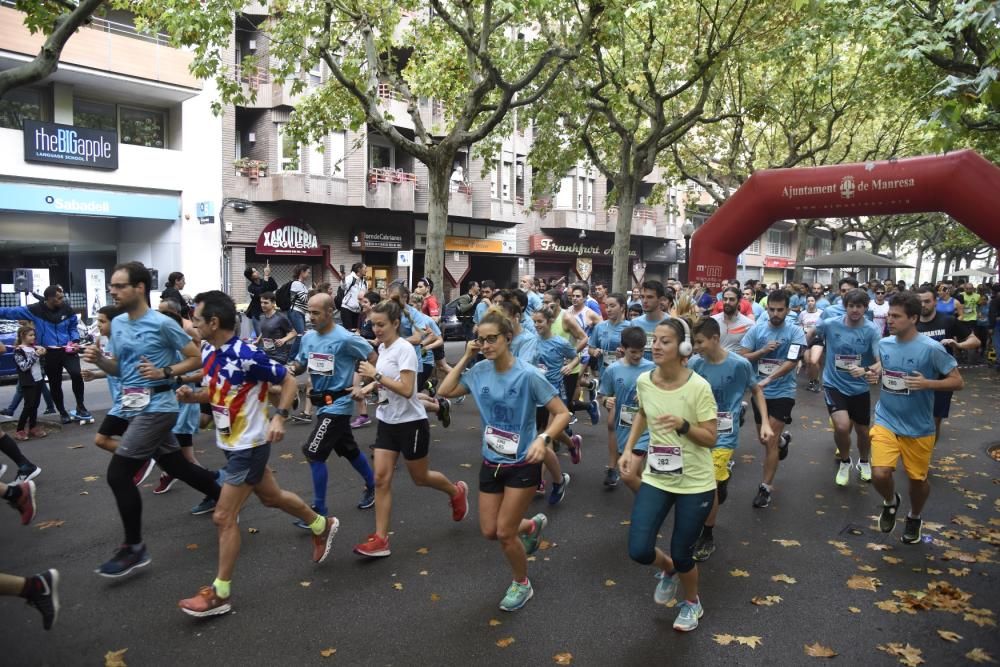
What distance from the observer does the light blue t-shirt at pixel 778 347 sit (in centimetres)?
678

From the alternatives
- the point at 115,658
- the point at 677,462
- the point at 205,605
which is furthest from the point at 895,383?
the point at 115,658

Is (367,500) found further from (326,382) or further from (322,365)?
(322,365)

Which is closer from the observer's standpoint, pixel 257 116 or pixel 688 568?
pixel 688 568

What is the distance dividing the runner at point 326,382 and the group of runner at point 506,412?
0.04ft

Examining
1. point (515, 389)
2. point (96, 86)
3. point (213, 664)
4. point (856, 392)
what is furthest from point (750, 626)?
point (96, 86)

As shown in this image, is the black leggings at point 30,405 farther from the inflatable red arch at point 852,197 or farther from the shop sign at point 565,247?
the shop sign at point 565,247

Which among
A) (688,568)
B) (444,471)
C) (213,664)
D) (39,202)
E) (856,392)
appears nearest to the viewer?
(213,664)

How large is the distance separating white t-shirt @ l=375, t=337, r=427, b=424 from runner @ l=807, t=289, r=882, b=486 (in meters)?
3.99

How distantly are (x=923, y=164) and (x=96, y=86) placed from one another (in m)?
19.3

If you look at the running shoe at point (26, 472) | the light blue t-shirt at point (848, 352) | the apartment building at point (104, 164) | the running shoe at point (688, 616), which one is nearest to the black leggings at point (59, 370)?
the running shoe at point (26, 472)

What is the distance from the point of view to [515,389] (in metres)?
4.29

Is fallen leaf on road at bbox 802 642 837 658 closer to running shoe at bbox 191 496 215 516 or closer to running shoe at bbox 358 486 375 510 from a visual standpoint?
running shoe at bbox 358 486 375 510

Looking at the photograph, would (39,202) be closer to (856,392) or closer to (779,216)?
(779,216)

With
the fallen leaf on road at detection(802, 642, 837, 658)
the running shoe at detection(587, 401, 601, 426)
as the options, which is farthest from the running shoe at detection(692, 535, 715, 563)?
the running shoe at detection(587, 401, 601, 426)
